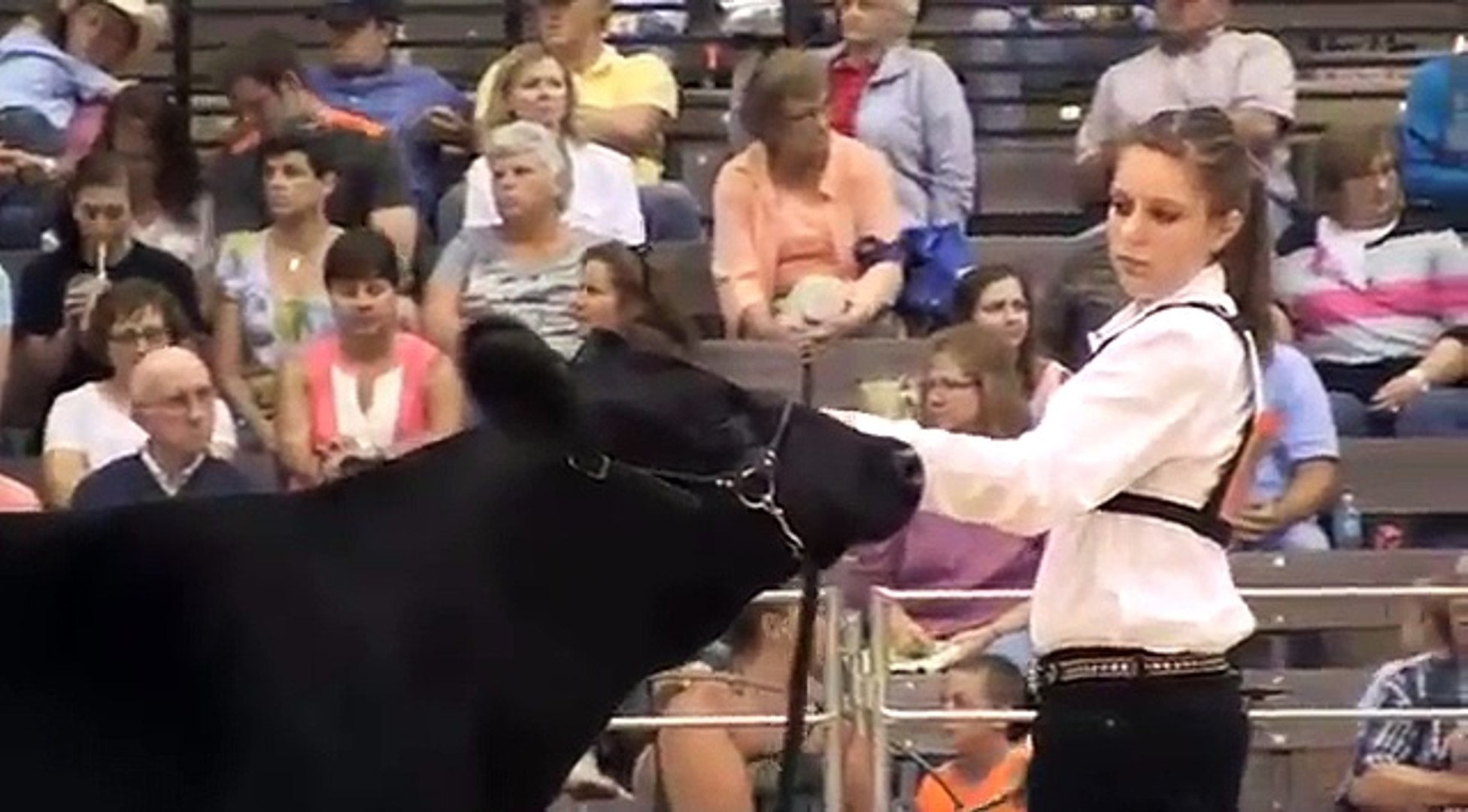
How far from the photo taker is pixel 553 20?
349 inches

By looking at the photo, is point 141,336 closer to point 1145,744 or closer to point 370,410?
point 370,410

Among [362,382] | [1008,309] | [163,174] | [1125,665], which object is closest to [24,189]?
[163,174]

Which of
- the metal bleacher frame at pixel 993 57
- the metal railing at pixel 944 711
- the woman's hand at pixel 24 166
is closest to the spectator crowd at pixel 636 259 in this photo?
the woman's hand at pixel 24 166

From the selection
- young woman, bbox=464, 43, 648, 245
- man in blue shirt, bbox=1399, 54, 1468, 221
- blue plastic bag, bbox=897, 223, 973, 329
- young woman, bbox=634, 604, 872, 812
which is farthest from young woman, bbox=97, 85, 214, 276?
man in blue shirt, bbox=1399, 54, 1468, 221

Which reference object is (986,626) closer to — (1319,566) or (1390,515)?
(1319,566)

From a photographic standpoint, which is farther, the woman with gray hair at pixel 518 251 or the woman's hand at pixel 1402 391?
the woman's hand at pixel 1402 391

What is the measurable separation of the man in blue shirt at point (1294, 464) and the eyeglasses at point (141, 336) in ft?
8.43

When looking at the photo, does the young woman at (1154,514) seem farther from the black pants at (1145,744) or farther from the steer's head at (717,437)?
the steer's head at (717,437)

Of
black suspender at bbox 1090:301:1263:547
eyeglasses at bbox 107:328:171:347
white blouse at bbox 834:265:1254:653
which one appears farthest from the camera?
eyeglasses at bbox 107:328:171:347

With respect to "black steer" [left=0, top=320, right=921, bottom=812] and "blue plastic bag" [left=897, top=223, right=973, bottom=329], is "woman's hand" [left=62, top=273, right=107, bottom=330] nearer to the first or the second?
"blue plastic bag" [left=897, top=223, right=973, bottom=329]

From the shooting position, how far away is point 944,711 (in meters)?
6.14

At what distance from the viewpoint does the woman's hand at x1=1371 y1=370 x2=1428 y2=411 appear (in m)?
8.20

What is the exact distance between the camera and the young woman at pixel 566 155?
8.22 m

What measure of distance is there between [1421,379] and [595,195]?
215 cm
